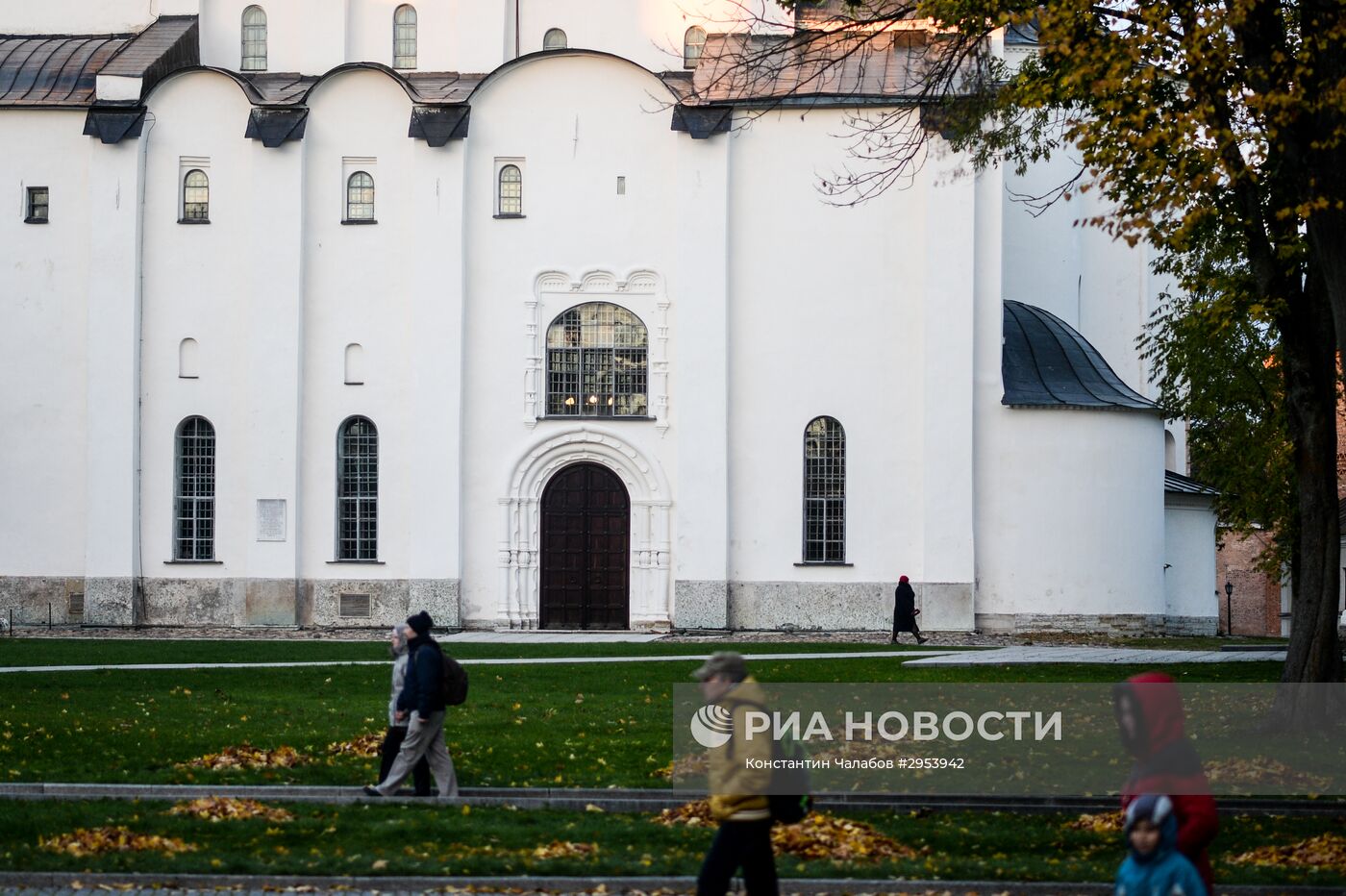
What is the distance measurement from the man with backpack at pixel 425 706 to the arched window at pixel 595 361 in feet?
79.0

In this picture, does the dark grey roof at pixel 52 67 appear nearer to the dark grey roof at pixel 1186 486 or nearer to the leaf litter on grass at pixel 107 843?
the dark grey roof at pixel 1186 486

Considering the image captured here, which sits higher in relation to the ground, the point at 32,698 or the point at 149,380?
the point at 149,380

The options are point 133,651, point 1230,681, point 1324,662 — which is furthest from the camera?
point 133,651

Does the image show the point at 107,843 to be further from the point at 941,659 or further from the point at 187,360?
the point at 187,360

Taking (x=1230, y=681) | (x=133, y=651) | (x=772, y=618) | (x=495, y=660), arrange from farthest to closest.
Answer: (x=772, y=618)
(x=133, y=651)
(x=495, y=660)
(x=1230, y=681)

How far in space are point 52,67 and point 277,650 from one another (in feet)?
54.1

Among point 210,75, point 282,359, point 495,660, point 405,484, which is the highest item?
point 210,75

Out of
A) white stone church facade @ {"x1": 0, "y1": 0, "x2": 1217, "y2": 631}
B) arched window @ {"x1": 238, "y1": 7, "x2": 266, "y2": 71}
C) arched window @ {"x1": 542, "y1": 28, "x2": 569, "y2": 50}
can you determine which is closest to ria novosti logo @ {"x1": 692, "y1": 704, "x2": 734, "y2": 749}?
white stone church facade @ {"x1": 0, "y1": 0, "x2": 1217, "y2": 631}

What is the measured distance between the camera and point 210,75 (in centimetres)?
3806

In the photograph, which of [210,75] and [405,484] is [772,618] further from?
[210,75]

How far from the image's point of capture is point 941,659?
1081 inches

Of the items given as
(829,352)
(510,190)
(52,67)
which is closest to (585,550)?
(829,352)

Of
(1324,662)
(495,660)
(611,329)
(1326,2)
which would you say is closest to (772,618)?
(611,329)

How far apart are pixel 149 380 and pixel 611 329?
1015 cm
